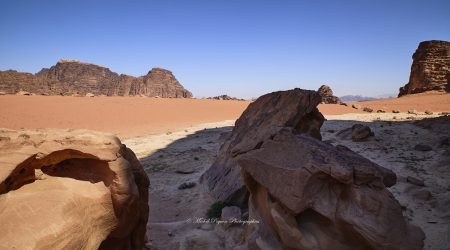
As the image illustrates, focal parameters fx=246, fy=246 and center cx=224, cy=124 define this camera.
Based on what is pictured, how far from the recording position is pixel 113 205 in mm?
3418

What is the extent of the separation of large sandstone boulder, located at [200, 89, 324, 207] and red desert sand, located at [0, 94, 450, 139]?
14.4 metres

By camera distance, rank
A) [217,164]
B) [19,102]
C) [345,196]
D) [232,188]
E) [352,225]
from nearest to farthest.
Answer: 1. [352,225]
2. [345,196]
3. [232,188]
4. [217,164]
5. [19,102]

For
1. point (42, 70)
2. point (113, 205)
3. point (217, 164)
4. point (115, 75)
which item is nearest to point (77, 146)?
point (113, 205)

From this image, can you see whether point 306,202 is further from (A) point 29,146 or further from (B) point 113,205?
(A) point 29,146

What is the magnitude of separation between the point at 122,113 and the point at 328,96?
120 ft

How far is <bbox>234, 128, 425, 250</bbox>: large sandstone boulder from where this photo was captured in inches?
117

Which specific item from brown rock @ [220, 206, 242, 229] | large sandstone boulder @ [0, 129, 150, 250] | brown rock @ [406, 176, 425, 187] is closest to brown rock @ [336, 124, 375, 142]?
brown rock @ [406, 176, 425, 187]

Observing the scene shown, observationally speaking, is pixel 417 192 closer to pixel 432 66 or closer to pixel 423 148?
pixel 423 148

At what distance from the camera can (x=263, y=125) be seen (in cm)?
734

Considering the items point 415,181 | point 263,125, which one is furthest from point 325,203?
point 415,181

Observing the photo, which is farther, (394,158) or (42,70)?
(42,70)

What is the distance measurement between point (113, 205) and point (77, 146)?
3.10ft

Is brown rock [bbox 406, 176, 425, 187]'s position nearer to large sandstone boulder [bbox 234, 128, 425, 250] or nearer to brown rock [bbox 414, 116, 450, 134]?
large sandstone boulder [bbox 234, 128, 425, 250]

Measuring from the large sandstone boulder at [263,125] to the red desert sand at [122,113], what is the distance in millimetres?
14361
